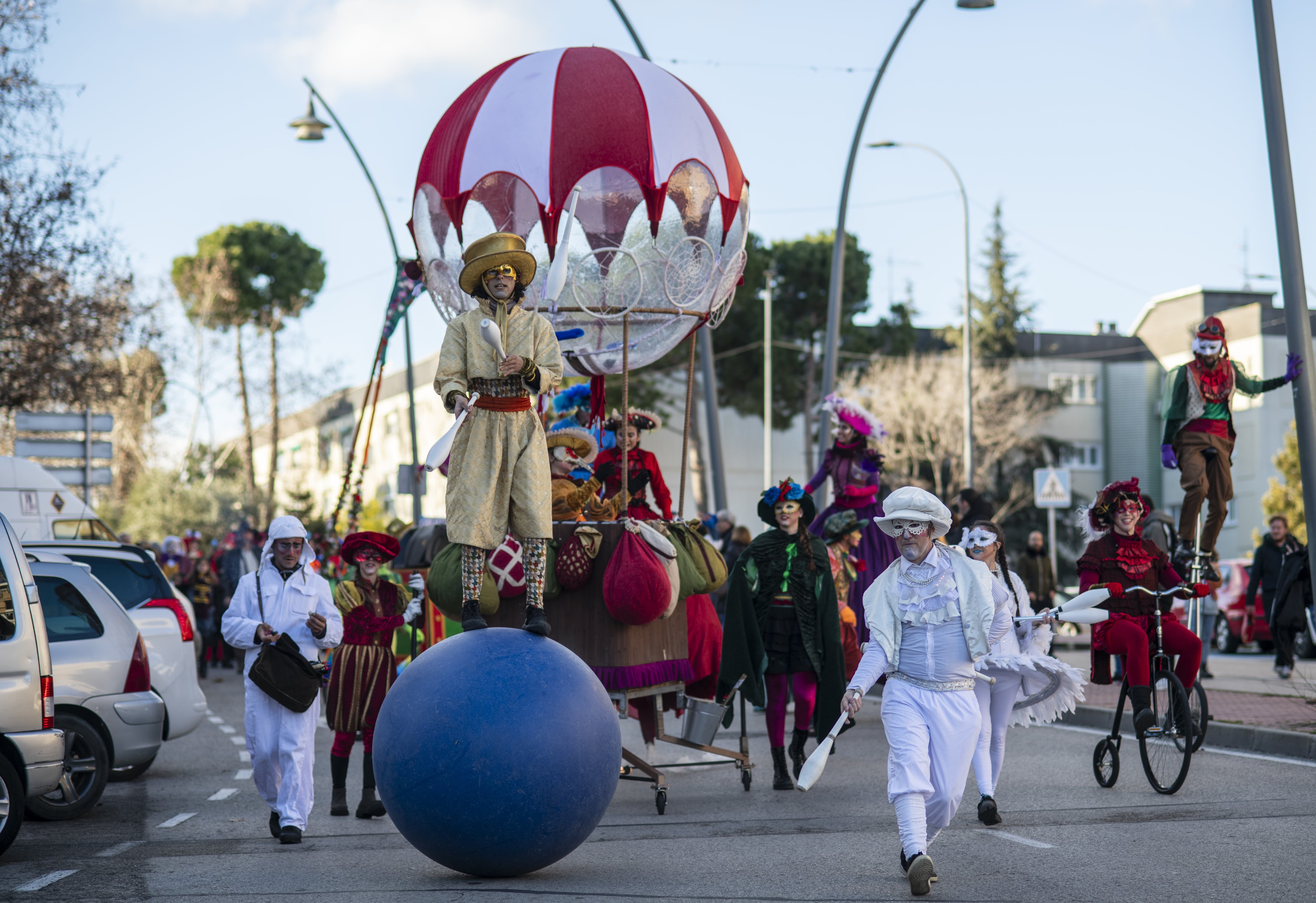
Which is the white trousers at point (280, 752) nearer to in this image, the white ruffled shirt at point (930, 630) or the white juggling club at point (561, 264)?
the white juggling club at point (561, 264)

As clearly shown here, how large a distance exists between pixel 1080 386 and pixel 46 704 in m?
57.5

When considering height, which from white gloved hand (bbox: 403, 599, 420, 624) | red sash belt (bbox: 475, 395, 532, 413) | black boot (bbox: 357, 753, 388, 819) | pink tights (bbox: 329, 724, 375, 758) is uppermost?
red sash belt (bbox: 475, 395, 532, 413)

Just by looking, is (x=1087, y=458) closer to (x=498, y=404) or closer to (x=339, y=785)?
(x=339, y=785)

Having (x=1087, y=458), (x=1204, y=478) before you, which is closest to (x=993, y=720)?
(x=1204, y=478)

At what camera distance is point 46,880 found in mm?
7660

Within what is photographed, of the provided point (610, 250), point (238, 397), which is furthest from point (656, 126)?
point (238, 397)

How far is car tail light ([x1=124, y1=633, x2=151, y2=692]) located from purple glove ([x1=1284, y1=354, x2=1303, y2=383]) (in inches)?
346

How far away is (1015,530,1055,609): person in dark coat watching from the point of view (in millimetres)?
19391

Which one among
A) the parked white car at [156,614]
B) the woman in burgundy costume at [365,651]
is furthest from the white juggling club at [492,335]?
the parked white car at [156,614]

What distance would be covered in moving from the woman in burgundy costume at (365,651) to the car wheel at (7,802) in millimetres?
2163

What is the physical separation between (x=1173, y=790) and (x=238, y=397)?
45575 millimetres

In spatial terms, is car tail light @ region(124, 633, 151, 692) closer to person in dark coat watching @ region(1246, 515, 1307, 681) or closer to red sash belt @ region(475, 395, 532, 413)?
red sash belt @ region(475, 395, 532, 413)

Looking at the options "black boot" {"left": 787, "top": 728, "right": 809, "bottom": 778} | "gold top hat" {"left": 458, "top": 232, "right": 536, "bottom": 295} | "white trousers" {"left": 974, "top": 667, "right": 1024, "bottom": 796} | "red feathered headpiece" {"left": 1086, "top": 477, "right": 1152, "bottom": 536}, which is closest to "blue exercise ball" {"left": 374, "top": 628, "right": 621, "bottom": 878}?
"gold top hat" {"left": 458, "top": 232, "right": 536, "bottom": 295}

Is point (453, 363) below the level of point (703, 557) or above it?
above
